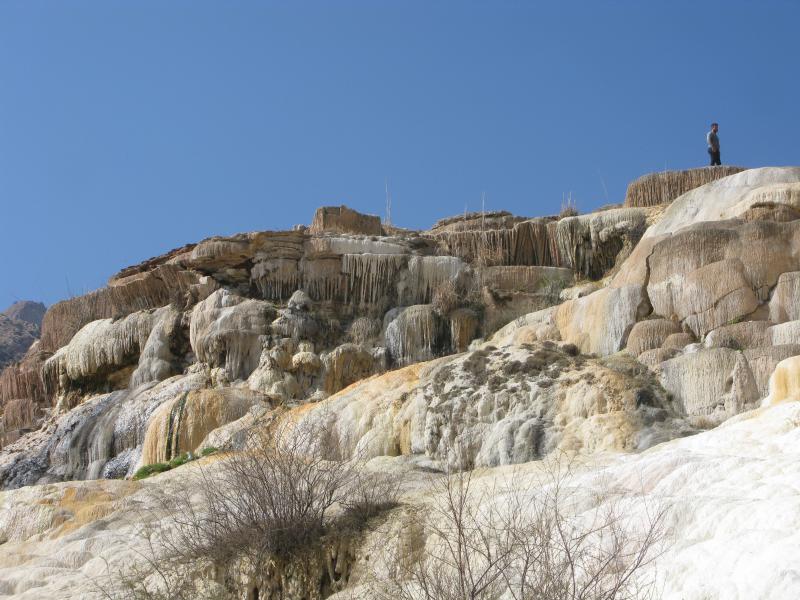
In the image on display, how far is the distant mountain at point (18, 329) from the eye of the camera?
171ft

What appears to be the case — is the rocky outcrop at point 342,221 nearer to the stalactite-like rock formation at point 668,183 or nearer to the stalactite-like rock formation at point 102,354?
the stalactite-like rock formation at point 102,354

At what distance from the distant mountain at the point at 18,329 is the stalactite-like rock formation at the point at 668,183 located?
90.4 feet

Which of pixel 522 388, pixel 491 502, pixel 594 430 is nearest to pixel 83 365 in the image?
pixel 522 388

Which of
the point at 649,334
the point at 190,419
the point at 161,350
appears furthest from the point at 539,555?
the point at 161,350

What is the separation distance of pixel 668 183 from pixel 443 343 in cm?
803

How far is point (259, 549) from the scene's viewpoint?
12.3 meters

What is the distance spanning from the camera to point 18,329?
57.3 meters

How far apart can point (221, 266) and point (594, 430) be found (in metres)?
14.6

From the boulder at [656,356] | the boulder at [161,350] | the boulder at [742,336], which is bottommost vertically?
the boulder at [656,356]

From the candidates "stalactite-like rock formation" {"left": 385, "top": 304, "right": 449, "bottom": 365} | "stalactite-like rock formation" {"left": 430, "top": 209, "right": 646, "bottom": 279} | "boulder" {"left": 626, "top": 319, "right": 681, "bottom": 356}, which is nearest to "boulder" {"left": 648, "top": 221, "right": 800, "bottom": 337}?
"boulder" {"left": 626, "top": 319, "right": 681, "bottom": 356}

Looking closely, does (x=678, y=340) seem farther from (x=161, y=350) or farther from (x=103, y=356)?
(x=103, y=356)

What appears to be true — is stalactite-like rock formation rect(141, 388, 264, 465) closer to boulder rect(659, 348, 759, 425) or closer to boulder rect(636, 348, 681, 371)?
boulder rect(636, 348, 681, 371)

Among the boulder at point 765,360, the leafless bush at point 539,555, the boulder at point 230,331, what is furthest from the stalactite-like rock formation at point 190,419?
the leafless bush at point 539,555

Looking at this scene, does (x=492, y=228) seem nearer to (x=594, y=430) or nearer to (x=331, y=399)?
(x=331, y=399)
